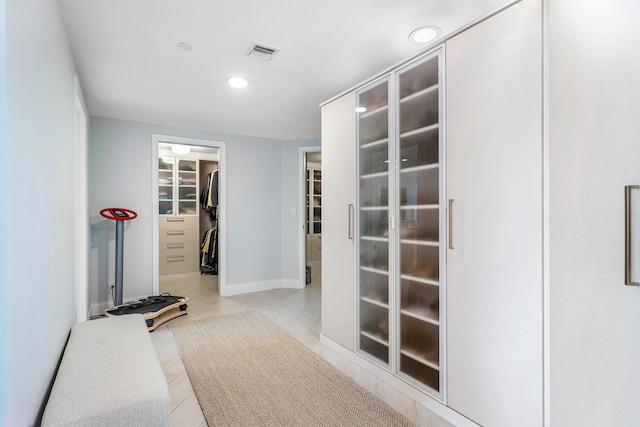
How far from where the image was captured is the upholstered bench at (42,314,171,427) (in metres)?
1.11

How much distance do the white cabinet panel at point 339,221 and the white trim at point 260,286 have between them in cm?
216

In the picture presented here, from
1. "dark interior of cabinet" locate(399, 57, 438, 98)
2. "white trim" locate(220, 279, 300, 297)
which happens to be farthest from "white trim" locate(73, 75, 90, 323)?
"dark interior of cabinet" locate(399, 57, 438, 98)

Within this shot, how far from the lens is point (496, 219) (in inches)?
62.2

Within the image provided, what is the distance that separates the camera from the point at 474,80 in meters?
1.68

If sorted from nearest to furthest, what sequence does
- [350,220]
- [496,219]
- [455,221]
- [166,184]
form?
[496,219] < [455,221] < [350,220] < [166,184]

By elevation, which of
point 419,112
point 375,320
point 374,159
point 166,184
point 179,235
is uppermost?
point 419,112

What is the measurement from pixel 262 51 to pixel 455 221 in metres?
1.73

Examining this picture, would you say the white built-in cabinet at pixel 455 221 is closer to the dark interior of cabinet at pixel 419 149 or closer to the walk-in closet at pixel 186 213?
the dark interior of cabinet at pixel 419 149

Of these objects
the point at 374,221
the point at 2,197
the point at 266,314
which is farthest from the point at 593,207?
the point at 266,314

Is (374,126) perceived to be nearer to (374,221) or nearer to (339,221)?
(374,221)

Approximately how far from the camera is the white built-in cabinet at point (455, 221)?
1464 millimetres

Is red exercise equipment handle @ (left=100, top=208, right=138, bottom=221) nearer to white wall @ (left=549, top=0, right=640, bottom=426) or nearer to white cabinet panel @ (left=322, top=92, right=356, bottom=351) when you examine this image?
white cabinet panel @ (left=322, top=92, right=356, bottom=351)

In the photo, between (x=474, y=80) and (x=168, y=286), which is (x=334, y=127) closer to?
(x=474, y=80)

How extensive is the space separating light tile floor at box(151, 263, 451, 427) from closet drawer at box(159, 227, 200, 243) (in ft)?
2.21
